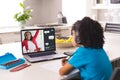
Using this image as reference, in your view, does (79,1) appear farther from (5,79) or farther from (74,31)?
(5,79)

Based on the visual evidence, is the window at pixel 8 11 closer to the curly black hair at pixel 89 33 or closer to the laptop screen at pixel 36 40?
the laptop screen at pixel 36 40

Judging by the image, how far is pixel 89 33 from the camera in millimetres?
1745

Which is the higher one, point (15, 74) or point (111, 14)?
point (111, 14)

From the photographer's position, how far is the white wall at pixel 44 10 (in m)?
4.92

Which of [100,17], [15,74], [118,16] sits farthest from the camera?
[100,17]

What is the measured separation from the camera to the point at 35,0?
4.89m

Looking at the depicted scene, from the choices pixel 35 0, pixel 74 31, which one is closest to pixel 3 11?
pixel 35 0

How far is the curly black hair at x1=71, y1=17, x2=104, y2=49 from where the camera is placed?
1747 millimetres

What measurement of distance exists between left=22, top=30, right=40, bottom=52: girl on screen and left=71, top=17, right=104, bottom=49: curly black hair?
0.59 metres

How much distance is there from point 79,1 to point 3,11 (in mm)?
1640

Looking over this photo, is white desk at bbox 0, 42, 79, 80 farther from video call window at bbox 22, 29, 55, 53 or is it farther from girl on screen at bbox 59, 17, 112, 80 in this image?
video call window at bbox 22, 29, 55, 53

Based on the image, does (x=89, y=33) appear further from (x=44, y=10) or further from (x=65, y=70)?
(x=44, y=10)

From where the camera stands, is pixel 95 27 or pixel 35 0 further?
pixel 35 0

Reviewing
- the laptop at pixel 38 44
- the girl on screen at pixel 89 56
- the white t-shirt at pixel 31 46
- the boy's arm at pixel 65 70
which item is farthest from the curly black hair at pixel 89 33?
the white t-shirt at pixel 31 46
